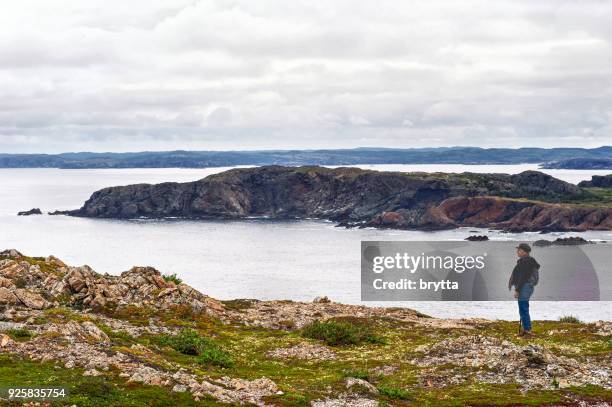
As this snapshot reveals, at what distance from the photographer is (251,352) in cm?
3509

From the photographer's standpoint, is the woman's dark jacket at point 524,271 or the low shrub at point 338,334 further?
the low shrub at point 338,334

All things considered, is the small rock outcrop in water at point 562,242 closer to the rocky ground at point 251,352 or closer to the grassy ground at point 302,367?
the rocky ground at point 251,352

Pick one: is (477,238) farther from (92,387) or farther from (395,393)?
(92,387)

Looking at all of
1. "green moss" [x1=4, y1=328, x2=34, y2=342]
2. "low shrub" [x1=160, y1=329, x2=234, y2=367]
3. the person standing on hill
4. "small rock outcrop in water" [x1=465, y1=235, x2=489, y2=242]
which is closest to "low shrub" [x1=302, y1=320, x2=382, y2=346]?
"low shrub" [x1=160, y1=329, x2=234, y2=367]

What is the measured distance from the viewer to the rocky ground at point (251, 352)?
82.7 feet

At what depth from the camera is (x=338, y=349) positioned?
3628 cm

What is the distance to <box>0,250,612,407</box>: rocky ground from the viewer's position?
993 inches

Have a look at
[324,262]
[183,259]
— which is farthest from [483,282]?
[183,259]

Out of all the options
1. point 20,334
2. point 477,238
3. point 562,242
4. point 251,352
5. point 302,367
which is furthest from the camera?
point 477,238

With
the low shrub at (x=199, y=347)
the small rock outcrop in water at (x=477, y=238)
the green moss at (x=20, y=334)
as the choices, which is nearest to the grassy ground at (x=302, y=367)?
the green moss at (x=20, y=334)

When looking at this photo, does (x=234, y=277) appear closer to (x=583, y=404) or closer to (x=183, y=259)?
(x=183, y=259)

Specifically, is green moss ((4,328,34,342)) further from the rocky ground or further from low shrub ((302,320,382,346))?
low shrub ((302,320,382,346))

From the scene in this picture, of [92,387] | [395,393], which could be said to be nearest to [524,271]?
[395,393]

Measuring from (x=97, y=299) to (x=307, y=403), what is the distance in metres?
21.3
